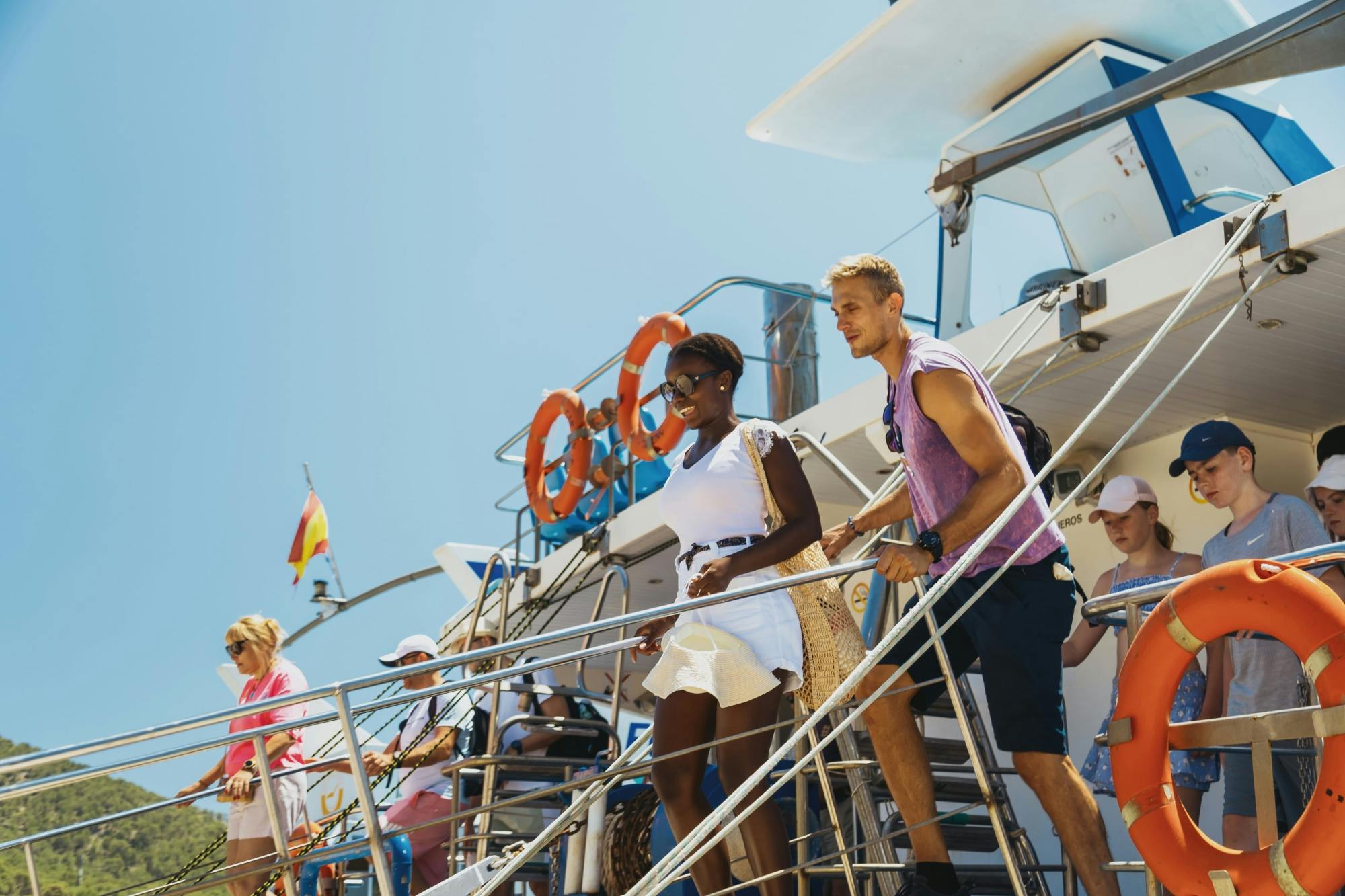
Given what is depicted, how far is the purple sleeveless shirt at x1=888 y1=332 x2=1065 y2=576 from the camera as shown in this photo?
298 centimetres

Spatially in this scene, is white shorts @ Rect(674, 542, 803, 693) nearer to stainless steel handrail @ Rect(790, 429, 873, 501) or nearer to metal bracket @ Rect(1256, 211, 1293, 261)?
stainless steel handrail @ Rect(790, 429, 873, 501)

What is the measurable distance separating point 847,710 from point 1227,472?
1.34 meters

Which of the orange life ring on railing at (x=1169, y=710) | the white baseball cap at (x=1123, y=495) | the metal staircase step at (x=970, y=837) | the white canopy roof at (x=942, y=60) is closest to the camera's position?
the orange life ring on railing at (x=1169, y=710)

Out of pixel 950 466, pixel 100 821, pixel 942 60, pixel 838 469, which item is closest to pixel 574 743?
pixel 838 469

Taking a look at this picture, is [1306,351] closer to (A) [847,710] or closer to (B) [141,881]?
(A) [847,710]

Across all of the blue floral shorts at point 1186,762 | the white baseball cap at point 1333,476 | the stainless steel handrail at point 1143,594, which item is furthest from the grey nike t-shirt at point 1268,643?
the stainless steel handrail at point 1143,594

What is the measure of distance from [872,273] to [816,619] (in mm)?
858

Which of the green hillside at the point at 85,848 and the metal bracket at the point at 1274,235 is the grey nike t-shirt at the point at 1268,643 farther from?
the green hillside at the point at 85,848

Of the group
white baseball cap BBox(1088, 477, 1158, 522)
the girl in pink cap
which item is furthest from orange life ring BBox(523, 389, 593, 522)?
white baseball cap BBox(1088, 477, 1158, 522)

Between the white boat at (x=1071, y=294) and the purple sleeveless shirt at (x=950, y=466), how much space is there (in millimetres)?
303

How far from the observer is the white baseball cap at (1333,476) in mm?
3895

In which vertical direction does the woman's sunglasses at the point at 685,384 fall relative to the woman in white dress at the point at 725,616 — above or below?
above

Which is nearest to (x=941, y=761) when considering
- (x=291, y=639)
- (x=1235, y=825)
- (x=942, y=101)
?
(x=1235, y=825)

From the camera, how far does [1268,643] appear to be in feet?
11.2
